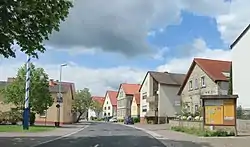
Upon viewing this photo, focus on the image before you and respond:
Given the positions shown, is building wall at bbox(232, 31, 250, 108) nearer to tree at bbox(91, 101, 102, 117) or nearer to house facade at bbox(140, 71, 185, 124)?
house facade at bbox(140, 71, 185, 124)

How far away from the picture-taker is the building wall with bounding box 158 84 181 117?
2990 inches

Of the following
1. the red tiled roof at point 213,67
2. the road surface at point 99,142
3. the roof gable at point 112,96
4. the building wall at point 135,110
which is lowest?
the road surface at point 99,142

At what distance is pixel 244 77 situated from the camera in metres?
41.8

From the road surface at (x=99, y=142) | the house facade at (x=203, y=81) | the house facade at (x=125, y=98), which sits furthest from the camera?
the house facade at (x=125, y=98)

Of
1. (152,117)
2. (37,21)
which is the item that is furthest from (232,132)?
(152,117)

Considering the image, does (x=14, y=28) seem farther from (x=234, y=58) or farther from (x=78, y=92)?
(x=78, y=92)

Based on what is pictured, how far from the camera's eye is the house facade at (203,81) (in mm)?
52062

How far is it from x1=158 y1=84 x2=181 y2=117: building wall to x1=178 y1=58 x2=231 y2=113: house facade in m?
11.9

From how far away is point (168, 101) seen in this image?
76750 mm

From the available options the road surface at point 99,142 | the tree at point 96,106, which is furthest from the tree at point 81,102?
the road surface at point 99,142

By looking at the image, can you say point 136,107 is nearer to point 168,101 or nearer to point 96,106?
point 96,106

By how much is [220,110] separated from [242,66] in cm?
1371

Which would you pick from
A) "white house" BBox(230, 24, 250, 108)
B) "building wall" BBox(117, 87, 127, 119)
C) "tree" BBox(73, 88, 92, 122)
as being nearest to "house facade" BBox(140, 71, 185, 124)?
"tree" BBox(73, 88, 92, 122)

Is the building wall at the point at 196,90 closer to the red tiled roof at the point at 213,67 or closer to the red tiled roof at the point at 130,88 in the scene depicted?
the red tiled roof at the point at 213,67
